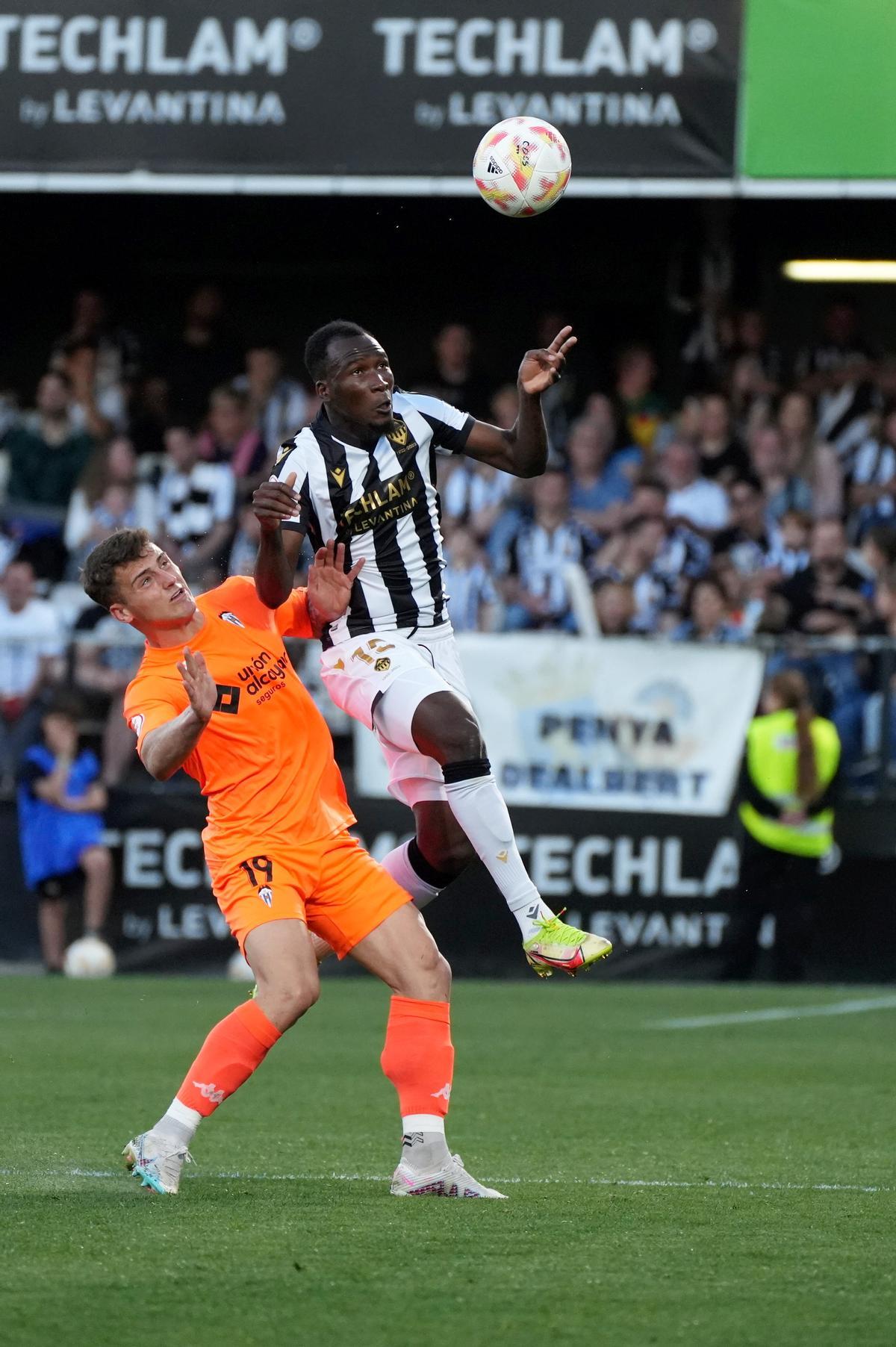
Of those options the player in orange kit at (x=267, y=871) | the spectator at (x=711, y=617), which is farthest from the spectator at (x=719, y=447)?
the player in orange kit at (x=267, y=871)

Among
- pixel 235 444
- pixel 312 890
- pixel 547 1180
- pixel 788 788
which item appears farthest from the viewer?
pixel 235 444

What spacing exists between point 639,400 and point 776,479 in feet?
5.03

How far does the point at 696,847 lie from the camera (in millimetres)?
12602

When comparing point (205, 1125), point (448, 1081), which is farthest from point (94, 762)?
point (448, 1081)

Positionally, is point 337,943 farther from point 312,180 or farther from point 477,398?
point 477,398

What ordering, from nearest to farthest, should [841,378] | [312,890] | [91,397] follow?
[312,890] → [841,378] → [91,397]

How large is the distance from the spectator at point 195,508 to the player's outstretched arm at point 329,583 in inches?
333

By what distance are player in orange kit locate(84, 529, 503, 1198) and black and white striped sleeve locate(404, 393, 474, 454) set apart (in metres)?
1.12

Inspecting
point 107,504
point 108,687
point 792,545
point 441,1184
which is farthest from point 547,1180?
point 107,504

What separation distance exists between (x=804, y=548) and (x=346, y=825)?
8.50m

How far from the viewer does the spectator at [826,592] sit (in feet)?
44.0

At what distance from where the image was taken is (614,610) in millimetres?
13633

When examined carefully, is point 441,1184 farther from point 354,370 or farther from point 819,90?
point 819,90

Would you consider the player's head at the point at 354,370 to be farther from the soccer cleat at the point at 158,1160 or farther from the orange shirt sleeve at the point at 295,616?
the soccer cleat at the point at 158,1160
